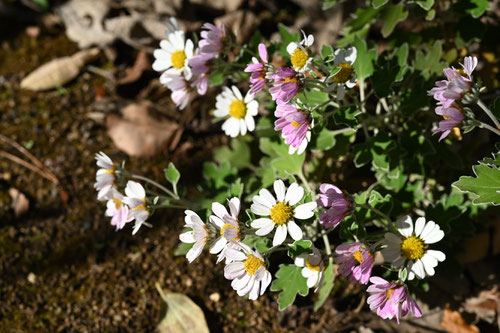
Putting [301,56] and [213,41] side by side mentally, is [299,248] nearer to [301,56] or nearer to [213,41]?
[301,56]

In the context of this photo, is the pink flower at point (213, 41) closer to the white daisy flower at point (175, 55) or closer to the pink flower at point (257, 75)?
the white daisy flower at point (175, 55)

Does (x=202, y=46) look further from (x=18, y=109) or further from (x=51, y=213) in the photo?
(x=18, y=109)

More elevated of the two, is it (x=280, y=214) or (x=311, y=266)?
(x=280, y=214)

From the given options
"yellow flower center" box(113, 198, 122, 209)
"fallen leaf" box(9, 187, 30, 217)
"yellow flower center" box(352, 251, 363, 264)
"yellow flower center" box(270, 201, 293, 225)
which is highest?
"yellow flower center" box(270, 201, 293, 225)

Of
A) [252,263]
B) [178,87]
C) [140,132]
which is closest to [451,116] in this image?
[252,263]

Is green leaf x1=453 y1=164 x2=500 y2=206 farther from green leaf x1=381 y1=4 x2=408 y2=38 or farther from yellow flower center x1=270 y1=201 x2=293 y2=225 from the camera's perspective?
green leaf x1=381 y1=4 x2=408 y2=38

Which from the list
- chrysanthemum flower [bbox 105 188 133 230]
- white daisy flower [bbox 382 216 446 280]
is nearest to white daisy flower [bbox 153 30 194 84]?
chrysanthemum flower [bbox 105 188 133 230]
